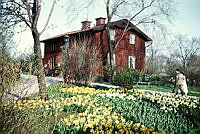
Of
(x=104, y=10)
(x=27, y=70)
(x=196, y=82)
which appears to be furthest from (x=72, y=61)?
(x=196, y=82)

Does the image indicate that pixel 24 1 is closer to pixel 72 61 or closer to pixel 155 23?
pixel 72 61

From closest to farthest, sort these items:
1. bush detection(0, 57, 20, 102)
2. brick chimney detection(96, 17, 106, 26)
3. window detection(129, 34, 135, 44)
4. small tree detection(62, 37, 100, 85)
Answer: bush detection(0, 57, 20, 102) < small tree detection(62, 37, 100, 85) < brick chimney detection(96, 17, 106, 26) < window detection(129, 34, 135, 44)

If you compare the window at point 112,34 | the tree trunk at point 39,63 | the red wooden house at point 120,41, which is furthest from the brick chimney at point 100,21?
the tree trunk at point 39,63

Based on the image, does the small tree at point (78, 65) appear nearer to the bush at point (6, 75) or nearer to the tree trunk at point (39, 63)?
the tree trunk at point (39, 63)

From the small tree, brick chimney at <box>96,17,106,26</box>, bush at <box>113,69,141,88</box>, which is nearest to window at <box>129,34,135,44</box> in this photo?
brick chimney at <box>96,17,106,26</box>

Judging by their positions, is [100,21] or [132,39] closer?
[100,21]

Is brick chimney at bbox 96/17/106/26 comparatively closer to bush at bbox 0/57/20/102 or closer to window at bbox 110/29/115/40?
window at bbox 110/29/115/40

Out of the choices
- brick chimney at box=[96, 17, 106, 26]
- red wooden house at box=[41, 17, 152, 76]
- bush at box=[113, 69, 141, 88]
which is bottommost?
bush at box=[113, 69, 141, 88]

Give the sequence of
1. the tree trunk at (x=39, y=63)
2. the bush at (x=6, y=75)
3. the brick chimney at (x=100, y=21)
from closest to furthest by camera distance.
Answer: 1. the bush at (x=6, y=75)
2. the tree trunk at (x=39, y=63)
3. the brick chimney at (x=100, y=21)

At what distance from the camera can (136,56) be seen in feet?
96.2

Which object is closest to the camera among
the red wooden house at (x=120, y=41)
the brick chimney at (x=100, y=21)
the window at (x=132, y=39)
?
the red wooden house at (x=120, y=41)

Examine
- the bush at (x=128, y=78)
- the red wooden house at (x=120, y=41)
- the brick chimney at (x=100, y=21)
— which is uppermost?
the brick chimney at (x=100, y=21)

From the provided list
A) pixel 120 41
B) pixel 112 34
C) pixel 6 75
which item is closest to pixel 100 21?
pixel 112 34

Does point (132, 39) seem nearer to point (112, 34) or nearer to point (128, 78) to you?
point (112, 34)
